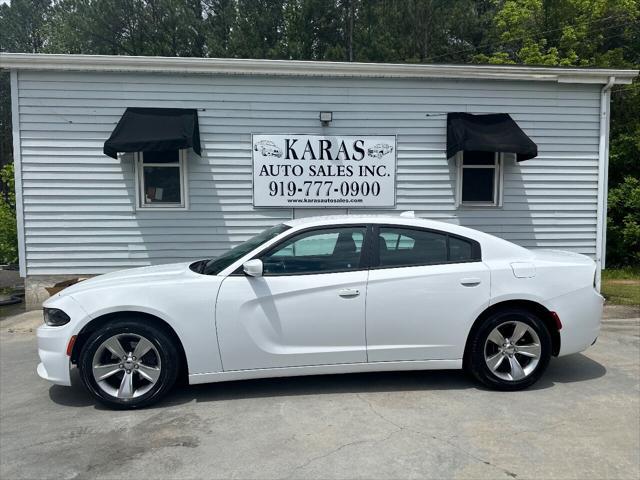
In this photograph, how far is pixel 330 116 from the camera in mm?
8477

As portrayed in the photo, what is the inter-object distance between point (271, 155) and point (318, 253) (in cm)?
449

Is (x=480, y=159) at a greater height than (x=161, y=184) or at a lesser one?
greater

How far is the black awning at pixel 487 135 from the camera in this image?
8195 millimetres

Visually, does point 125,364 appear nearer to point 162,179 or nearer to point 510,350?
point 510,350

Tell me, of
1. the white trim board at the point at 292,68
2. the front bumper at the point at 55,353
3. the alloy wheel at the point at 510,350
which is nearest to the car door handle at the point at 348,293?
the alloy wheel at the point at 510,350

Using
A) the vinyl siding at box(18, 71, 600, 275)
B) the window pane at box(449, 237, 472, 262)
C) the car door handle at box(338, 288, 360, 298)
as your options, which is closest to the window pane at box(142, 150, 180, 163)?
the vinyl siding at box(18, 71, 600, 275)

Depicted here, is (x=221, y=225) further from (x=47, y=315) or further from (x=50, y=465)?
(x=50, y=465)

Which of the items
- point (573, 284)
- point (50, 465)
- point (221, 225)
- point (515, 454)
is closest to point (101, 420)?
point (50, 465)

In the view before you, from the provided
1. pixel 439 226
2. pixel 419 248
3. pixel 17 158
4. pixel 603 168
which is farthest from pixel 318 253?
pixel 603 168

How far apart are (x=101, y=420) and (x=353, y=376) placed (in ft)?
7.20

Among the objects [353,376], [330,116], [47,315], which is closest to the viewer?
[47,315]

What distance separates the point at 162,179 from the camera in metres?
8.55

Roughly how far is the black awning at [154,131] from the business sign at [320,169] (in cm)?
110

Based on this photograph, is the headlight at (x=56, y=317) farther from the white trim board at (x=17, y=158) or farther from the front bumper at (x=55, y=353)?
the white trim board at (x=17, y=158)
